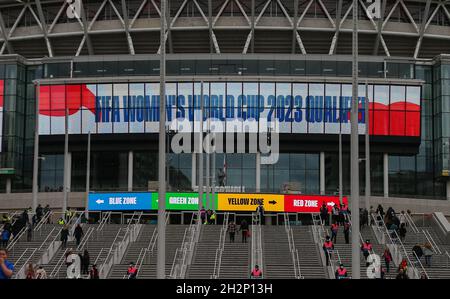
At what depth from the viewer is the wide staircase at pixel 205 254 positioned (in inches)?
1299

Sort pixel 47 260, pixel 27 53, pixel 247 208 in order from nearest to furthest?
pixel 47 260, pixel 247 208, pixel 27 53

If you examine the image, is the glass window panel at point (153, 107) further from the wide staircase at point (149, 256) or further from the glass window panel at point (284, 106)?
the wide staircase at point (149, 256)

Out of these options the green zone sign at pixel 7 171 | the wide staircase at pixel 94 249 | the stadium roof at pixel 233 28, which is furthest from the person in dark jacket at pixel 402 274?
the green zone sign at pixel 7 171

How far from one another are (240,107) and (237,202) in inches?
318

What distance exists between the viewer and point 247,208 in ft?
206

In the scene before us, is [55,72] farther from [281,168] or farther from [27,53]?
[281,168]

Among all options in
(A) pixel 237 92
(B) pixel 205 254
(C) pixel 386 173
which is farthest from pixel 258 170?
(B) pixel 205 254

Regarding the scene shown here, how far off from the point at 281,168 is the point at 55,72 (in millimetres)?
19812

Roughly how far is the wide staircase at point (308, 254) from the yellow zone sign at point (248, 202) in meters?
21.5

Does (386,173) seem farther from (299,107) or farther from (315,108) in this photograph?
(299,107)

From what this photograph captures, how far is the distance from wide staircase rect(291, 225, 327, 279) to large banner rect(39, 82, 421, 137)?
86.1 feet

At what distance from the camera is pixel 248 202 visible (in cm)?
6303

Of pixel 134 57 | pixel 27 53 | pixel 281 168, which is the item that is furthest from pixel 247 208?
pixel 27 53

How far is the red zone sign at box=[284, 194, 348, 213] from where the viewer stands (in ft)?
206
